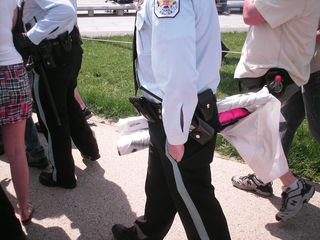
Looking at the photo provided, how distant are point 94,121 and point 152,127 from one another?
2.68 meters

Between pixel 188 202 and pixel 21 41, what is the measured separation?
1499 mm

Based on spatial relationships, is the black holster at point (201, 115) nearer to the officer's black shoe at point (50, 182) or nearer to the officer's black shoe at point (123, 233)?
the officer's black shoe at point (123, 233)

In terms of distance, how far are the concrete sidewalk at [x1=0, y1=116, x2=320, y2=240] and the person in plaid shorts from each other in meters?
0.37

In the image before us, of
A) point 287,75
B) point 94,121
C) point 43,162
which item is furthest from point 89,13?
point 287,75

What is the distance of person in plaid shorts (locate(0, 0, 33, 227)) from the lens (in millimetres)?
2195

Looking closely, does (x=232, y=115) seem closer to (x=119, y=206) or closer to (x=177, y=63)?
(x=177, y=63)

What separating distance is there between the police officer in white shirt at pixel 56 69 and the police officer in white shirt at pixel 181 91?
97 centimetres

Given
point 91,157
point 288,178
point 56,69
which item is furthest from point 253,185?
point 56,69

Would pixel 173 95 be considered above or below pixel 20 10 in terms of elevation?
below


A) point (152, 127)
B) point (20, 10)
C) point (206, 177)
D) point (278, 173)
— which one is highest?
point (20, 10)

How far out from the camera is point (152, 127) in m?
1.93

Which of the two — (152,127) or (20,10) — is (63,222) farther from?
(20,10)

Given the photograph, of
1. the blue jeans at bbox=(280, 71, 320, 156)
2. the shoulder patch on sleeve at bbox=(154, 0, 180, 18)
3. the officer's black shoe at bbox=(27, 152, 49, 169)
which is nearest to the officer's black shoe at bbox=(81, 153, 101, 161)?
the officer's black shoe at bbox=(27, 152, 49, 169)

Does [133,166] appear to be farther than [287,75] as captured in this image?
Yes
